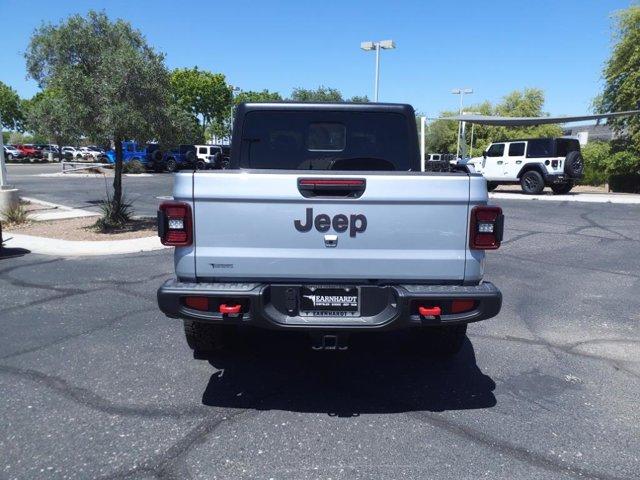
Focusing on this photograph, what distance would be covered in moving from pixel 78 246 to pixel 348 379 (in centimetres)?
717

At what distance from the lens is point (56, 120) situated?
34.7 ft

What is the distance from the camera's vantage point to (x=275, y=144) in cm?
462

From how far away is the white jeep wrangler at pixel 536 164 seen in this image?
761 inches

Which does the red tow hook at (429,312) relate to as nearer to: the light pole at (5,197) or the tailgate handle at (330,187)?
the tailgate handle at (330,187)

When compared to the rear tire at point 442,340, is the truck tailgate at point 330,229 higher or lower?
higher

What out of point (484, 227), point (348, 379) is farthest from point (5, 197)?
point (484, 227)

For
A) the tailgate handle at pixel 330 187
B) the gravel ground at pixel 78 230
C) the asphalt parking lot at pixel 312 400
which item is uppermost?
the tailgate handle at pixel 330 187

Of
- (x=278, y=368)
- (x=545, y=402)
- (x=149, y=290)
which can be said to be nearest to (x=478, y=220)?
(x=545, y=402)

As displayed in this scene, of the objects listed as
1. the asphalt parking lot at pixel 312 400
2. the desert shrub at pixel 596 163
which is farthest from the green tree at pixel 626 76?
the asphalt parking lot at pixel 312 400

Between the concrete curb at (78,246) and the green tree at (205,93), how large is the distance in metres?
44.5

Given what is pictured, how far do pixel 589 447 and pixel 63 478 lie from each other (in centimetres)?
304

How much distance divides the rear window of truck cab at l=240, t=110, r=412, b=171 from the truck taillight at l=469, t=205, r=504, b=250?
1387mm

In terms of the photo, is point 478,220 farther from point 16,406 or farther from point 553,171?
point 553,171

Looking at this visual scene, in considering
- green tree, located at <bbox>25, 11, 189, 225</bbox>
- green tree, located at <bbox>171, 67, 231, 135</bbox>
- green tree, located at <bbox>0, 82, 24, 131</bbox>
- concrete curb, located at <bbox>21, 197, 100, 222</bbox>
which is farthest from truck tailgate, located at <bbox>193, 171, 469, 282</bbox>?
green tree, located at <bbox>0, 82, 24, 131</bbox>
